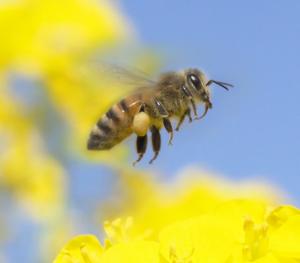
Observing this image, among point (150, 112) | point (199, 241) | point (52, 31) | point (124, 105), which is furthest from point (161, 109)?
point (52, 31)

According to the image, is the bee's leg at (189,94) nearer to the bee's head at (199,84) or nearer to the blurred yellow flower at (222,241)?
the bee's head at (199,84)

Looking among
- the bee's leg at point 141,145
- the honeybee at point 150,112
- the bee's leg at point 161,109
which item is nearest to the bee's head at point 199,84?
the honeybee at point 150,112

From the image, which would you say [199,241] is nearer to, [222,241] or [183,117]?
[222,241]

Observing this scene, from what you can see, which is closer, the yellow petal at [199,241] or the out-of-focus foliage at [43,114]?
the yellow petal at [199,241]

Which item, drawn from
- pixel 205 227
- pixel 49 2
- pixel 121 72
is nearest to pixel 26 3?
pixel 49 2

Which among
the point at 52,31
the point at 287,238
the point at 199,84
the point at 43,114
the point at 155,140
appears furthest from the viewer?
the point at 52,31

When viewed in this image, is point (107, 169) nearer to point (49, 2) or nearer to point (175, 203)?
point (175, 203)
